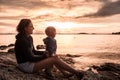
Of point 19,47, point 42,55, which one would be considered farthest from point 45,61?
point 19,47

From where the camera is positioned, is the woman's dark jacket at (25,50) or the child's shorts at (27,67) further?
the child's shorts at (27,67)

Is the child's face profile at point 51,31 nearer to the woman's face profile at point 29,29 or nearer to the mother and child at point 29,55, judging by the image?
the mother and child at point 29,55

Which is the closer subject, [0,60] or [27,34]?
[27,34]

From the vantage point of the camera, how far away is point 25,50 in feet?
39.8

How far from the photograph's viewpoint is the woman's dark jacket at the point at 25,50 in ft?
39.8

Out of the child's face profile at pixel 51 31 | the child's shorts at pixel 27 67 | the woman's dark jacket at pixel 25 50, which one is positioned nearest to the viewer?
the woman's dark jacket at pixel 25 50

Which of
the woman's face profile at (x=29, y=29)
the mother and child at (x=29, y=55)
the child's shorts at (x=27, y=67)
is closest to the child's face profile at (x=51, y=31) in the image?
the mother and child at (x=29, y=55)

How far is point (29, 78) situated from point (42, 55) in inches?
45.1

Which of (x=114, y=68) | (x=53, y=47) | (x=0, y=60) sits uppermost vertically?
(x=53, y=47)

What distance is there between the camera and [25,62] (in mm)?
12461

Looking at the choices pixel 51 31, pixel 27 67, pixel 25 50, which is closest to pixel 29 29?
pixel 25 50

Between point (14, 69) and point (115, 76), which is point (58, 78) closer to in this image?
point (14, 69)

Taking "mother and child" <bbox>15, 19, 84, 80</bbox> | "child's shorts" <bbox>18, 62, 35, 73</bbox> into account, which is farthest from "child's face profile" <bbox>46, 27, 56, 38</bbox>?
"child's shorts" <bbox>18, 62, 35, 73</bbox>

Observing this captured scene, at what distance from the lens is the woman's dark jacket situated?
12.1 m
